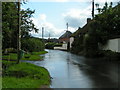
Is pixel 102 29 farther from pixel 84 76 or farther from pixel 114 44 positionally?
pixel 84 76

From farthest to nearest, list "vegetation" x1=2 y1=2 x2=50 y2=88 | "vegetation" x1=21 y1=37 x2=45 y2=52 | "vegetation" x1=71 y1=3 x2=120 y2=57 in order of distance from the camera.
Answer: "vegetation" x1=21 y1=37 x2=45 y2=52 → "vegetation" x1=71 y1=3 x2=120 y2=57 → "vegetation" x1=2 y1=2 x2=50 y2=88

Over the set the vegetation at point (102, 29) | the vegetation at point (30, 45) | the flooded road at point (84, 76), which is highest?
the vegetation at point (102, 29)

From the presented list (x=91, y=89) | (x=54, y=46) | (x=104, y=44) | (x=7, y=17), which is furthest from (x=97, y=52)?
(x=54, y=46)

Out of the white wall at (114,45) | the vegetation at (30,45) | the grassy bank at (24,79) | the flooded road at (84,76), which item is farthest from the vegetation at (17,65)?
the white wall at (114,45)

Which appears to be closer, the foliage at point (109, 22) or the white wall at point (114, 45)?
the white wall at point (114, 45)

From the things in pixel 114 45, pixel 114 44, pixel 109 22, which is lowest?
pixel 114 45

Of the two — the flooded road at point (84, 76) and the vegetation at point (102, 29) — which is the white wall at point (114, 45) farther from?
the flooded road at point (84, 76)

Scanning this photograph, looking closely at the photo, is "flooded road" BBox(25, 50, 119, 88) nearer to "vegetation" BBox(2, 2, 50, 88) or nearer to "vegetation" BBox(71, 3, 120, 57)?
"vegetation" BBox(2, 2, 50, 88)

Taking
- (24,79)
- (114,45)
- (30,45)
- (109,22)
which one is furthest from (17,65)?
(30,45)

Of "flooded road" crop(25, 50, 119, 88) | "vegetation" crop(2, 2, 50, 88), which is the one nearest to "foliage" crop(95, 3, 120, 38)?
"flooded road" crop(25, 50, 119, 88)

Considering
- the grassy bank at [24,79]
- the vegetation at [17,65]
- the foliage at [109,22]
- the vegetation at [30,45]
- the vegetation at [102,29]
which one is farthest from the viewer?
the vegetation at [30,45]

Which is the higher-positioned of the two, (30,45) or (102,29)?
(102,29)

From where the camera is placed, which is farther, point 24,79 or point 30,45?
point 30,45

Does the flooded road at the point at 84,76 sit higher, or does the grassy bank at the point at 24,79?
the grassy bank at the point at 24,79
